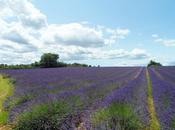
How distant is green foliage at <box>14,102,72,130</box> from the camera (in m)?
6.70

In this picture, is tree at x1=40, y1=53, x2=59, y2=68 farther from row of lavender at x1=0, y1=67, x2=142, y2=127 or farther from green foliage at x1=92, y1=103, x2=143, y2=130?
green foliage at x1=92, y1=103, x2=143, y2=130

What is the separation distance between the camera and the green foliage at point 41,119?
6.70 meters

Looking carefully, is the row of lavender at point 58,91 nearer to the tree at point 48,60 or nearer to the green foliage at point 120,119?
the green foliage at point 120,119

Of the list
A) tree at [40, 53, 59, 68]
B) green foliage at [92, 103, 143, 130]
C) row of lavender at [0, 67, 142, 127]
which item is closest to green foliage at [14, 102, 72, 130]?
row of lavender at [0, 67, 142, 127]

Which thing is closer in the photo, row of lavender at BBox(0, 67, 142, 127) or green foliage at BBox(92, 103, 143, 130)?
green foliage at BBox(92, 103, 143, 130)

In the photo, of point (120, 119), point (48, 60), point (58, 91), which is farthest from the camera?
point (48, 60)

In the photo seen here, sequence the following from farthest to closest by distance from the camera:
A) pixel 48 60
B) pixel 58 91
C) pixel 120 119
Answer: pixel 48 60 → pixel 58 91 → pixel 120 119

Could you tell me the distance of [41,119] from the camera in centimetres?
677

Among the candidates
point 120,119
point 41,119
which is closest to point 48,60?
point 41,119

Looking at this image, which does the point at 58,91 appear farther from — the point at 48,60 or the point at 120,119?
the point at 48,60

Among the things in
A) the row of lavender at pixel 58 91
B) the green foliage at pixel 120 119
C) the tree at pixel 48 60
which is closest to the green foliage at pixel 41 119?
the row of lavender at pixel 58 91

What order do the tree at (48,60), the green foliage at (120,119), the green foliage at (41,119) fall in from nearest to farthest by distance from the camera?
1. the green foliage at (120,119)
2. the green foliage at (41,119)
3. the tree at (48,60)

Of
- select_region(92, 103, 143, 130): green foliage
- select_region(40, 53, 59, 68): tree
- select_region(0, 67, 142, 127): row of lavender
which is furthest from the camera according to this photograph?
select_region(40, 53, 59, 68): tree

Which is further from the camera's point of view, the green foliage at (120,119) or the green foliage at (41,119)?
the green foliage at (41,119)
